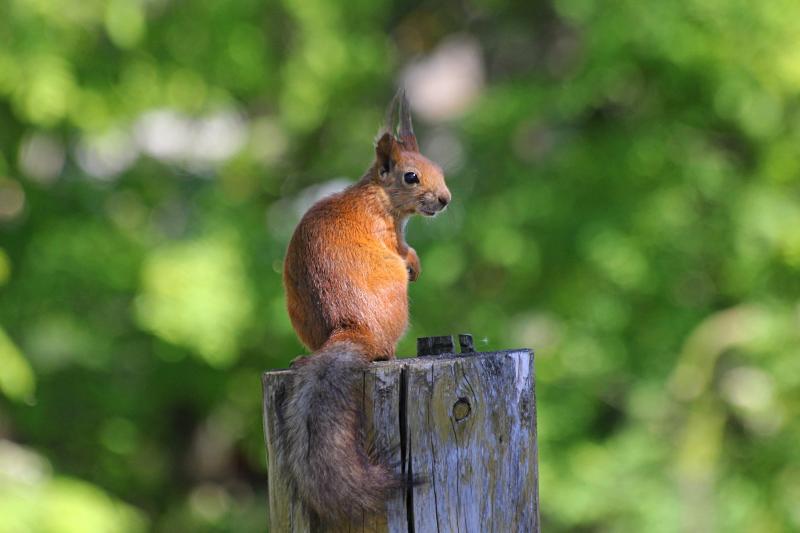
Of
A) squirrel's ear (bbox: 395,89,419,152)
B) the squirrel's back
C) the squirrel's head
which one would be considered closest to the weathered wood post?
the squirrel's back

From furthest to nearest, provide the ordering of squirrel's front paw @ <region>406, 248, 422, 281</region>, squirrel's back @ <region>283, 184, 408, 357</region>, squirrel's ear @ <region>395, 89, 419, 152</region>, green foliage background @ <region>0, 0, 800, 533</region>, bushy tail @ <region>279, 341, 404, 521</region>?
green foliage background @ <region>0, 0, 800, 533</region> < squirrel's ear @ <region>395, 89, 419, 152</region> < squirrel's front paw @ <region>406, 248, 422, 281</region> < squirrel's back @ <region>283, 184, 408, 357</region> < bushy tail @ <region>279, 341, 404, 521</region>

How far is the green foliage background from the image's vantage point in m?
5.41

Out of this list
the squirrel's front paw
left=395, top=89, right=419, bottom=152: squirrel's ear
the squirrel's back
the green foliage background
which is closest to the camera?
the squirrel's back

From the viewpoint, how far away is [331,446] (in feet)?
6.88

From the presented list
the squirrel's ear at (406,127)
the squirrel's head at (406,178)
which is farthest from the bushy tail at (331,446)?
the squirrel's ear at (406,127)

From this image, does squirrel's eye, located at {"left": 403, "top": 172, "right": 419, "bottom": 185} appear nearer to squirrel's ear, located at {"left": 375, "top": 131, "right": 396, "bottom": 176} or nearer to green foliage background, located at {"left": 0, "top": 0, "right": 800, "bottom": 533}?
squirrel's ear, located at {"left": 375, "top": 131, "right": 396, "bottom": 176}

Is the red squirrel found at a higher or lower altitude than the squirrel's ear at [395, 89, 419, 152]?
lower

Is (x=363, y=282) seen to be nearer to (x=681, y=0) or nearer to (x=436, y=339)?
(x=436, y=339)

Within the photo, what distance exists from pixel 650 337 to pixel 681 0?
5.77 feet

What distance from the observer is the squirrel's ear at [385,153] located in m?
3.16

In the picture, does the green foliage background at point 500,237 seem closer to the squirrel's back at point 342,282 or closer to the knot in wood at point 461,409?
the squirrel's back at point 342,282

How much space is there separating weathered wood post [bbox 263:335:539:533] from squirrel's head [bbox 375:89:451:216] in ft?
3.31

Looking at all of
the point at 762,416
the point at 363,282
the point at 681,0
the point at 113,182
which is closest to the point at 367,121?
the point at 113,182

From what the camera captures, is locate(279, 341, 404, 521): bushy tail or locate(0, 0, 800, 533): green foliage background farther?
locate(0, 0, 800, 533): green foliage background
